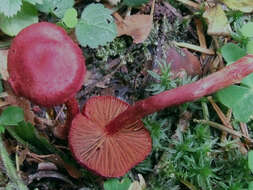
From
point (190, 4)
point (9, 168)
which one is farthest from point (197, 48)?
point (9, 168)

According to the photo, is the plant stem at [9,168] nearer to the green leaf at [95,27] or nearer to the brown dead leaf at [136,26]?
the green leaf at [95,27]

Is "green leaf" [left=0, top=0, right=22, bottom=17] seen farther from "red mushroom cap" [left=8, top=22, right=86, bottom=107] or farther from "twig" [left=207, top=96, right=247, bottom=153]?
"twig" [left=207, top=96, right=247, bottom=153]

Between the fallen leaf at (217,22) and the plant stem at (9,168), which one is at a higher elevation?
the fallen leaf at (217,22)

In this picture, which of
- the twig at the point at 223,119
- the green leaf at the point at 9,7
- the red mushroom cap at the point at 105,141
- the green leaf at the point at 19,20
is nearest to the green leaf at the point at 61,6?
the green leaf at the point at 19,20

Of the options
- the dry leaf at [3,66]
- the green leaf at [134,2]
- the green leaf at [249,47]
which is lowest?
the green leaf at [249,47]

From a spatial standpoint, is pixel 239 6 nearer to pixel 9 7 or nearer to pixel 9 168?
pixel 9 7

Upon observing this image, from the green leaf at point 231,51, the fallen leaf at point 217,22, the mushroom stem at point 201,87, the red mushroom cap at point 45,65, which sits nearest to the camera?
the red mushroom cap at point 45,65
